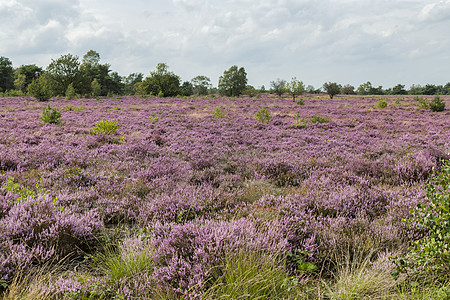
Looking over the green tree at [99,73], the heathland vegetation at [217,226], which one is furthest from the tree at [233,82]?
the heathland vegetation at [217,226]

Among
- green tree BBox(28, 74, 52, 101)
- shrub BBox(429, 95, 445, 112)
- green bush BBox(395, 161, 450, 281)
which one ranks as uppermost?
green tree BBox(28, 74, 52, 101)

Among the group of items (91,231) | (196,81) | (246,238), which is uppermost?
(196,81)

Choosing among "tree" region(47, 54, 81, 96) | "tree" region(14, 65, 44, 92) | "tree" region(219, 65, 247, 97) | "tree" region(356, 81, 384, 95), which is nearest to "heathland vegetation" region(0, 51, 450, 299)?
"tree" region(47, 54, 81, 96)

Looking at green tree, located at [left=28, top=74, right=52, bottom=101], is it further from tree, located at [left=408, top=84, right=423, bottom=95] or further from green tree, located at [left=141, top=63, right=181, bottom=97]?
tree, located at [left=408, top=84, right=423, bottom=95]

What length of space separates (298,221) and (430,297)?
154 centimetres

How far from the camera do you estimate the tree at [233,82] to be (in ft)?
231

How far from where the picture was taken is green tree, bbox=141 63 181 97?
56.0 meters

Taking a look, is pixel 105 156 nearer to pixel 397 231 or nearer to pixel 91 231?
pixel 91 231

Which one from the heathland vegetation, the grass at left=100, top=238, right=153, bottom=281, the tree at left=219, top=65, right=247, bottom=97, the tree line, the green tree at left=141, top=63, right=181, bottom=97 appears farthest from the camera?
the tree at left=219, top=65, right=247, bottom=97

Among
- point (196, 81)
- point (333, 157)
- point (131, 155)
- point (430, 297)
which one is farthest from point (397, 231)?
point (196, 81)

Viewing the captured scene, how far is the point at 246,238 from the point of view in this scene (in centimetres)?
259

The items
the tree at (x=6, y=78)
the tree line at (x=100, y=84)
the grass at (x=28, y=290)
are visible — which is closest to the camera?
the grass at (x=28, y=290)

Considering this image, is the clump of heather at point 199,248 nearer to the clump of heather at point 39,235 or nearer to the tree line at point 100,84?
the clump of heather at point 39,235

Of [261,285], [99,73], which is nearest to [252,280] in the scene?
[261,285]
